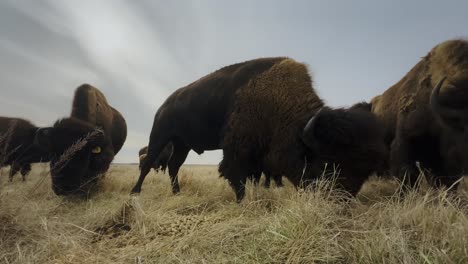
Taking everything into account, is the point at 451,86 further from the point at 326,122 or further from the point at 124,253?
the point at 124,253

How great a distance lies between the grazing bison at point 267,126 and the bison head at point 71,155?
1.26m

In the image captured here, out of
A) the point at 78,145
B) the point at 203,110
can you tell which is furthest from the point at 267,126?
the point at 78,145

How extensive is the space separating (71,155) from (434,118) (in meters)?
6.61

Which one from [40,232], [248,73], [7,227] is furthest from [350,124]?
[7,227]

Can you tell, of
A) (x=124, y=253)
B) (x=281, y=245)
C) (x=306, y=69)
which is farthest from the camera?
(x=306, y=69)

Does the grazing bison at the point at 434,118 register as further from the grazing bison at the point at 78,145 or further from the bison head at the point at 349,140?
the grazing bison at the point at 78,145

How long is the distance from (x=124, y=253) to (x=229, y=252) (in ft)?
3.32

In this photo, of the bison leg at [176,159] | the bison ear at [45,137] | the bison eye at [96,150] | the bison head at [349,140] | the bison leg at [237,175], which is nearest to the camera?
the bison head at [349,140]

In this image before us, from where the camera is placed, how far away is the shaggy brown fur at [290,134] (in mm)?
4203

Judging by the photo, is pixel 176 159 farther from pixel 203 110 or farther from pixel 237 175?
pixel 237 175

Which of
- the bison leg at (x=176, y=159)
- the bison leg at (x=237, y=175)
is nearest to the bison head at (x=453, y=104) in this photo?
the bison leg at (x=237, y=175)

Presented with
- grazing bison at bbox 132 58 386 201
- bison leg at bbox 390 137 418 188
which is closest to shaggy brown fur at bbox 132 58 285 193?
grazing bison at bbox 132 58 386 201

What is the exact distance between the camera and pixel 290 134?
5.11m

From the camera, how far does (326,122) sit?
4.43 m
